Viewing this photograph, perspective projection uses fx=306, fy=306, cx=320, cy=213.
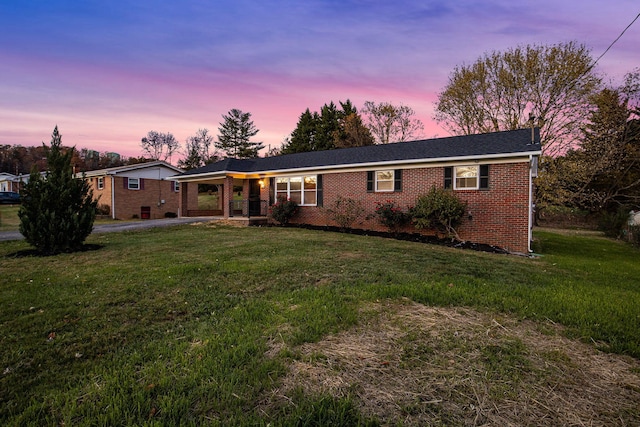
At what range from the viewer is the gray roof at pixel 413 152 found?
35.3 ft

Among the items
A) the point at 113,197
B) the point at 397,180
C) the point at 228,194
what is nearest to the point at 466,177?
the point at 397,180

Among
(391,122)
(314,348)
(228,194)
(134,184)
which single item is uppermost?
(391,122)

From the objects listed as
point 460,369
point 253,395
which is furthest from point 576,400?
point 253,395

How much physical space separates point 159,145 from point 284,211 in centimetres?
4096

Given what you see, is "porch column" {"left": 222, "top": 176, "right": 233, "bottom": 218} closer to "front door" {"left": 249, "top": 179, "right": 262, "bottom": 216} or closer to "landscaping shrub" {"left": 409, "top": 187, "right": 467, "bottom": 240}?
"front door" {"left": 249, "top": 179, "right": 262, "bottom": 216}

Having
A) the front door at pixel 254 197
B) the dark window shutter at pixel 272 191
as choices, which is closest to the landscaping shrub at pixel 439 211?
the dark window shutter at pixel 272 191

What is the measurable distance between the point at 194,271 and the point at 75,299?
1.83m

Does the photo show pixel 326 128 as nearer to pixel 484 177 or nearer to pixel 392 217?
pixel 392 217

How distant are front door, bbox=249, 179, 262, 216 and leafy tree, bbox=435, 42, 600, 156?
17.1 metres

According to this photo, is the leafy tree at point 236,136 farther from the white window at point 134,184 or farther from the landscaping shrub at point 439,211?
the landscaping shrub at point 439,211

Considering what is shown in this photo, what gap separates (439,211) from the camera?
11016 mm

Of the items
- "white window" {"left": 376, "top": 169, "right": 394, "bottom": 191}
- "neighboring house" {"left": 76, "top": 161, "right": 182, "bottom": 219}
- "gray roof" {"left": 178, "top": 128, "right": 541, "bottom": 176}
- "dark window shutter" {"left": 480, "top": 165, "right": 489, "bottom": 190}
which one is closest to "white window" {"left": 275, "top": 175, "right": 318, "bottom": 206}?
"gray roof" {"left": 178, "top": 128, "right": 541, "bottom": 176}

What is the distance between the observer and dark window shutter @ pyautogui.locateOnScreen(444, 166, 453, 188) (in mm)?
11648

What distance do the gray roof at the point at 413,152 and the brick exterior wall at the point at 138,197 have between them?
25.0 ft
